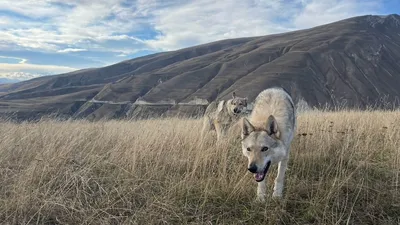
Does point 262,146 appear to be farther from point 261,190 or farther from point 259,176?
point 261,190

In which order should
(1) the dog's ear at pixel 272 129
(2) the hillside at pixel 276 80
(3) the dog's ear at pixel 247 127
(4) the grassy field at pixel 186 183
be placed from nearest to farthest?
(4) the grassy field at pixel 186 183
(1) the dog's ear at pixel 272 129
(3) the dog's ear at pixel 247 127
(2) the hillside at pixel 276 80

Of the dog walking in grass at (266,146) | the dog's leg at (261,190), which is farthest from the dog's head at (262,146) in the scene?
the dog's leg at (261,190)

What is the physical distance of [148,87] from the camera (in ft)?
509

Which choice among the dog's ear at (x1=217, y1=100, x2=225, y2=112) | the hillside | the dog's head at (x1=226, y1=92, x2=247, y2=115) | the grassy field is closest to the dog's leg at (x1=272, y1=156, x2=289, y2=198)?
the grassy field

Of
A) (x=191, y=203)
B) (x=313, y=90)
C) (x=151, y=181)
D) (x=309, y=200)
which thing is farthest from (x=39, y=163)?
(x=313, y=90)

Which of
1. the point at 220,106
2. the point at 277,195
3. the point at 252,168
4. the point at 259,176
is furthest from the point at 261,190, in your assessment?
the point at 220,106

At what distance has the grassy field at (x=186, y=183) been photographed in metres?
4.41

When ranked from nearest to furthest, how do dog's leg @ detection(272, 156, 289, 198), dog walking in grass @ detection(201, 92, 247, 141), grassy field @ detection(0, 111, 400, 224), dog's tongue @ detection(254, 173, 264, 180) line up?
grassy field @ detection(0, 111, 400, 224) → dog's tongue @ detection(254, 173, 264, 180) → dog's leg @ detection(272, 156, 289, 198) → dog walking in grass @ detection(201, 92, 247, 141)

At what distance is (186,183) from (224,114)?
6761 mm

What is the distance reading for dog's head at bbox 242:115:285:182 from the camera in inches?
192

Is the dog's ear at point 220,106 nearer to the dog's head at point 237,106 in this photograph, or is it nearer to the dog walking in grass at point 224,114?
the dog walking in grass at point 224,114

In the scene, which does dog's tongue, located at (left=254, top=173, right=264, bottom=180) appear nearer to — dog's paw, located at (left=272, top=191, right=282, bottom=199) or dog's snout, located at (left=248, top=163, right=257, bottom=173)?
dog's snout, located at (left=248, top=163, right=257, bottom=173)

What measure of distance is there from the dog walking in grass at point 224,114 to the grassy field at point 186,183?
150 inches

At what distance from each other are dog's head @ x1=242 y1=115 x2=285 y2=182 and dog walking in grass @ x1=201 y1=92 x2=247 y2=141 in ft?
16.8
